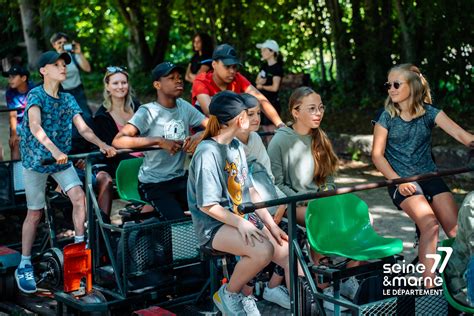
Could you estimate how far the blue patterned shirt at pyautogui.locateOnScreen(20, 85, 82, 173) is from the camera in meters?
6.14

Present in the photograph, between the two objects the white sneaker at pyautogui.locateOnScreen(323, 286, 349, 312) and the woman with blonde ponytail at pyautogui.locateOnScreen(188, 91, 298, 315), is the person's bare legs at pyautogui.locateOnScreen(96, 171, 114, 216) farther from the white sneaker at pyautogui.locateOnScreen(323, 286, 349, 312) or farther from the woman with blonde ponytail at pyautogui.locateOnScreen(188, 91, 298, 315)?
the white sneaker at pyautogui.locateOnScreen(323, 286, 349, 312)

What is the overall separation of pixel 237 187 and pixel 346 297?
45.9 inches

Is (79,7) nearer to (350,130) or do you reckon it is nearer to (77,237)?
(350,130)

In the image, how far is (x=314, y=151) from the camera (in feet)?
18.8

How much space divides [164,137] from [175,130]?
11 centimetres

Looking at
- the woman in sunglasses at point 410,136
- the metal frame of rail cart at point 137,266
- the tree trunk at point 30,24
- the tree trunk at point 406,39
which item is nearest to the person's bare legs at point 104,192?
the metal frame of rail cart at point 137,266

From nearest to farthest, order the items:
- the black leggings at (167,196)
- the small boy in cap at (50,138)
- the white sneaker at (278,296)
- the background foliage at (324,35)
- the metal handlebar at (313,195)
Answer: the metal handlebar at (313,195), the white sneaker at (278,296), the black leggings at (167,196), the small boy in cap at (50,138), the background foliage at (324,35)

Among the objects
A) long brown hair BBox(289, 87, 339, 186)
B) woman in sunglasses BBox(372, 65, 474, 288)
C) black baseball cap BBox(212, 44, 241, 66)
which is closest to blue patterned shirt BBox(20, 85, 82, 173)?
black baseball cap BBox(212, 44, 241, 66)

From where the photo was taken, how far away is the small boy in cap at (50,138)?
242 inches

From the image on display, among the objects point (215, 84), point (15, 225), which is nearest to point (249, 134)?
point (215, 84)

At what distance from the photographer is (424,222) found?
530cm

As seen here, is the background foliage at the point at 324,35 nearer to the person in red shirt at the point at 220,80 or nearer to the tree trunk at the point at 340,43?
the tree trunk at the point at 340,43

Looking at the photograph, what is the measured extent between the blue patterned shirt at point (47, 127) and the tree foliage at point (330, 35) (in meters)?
7.60

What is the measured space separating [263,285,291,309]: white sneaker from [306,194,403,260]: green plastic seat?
59cm
